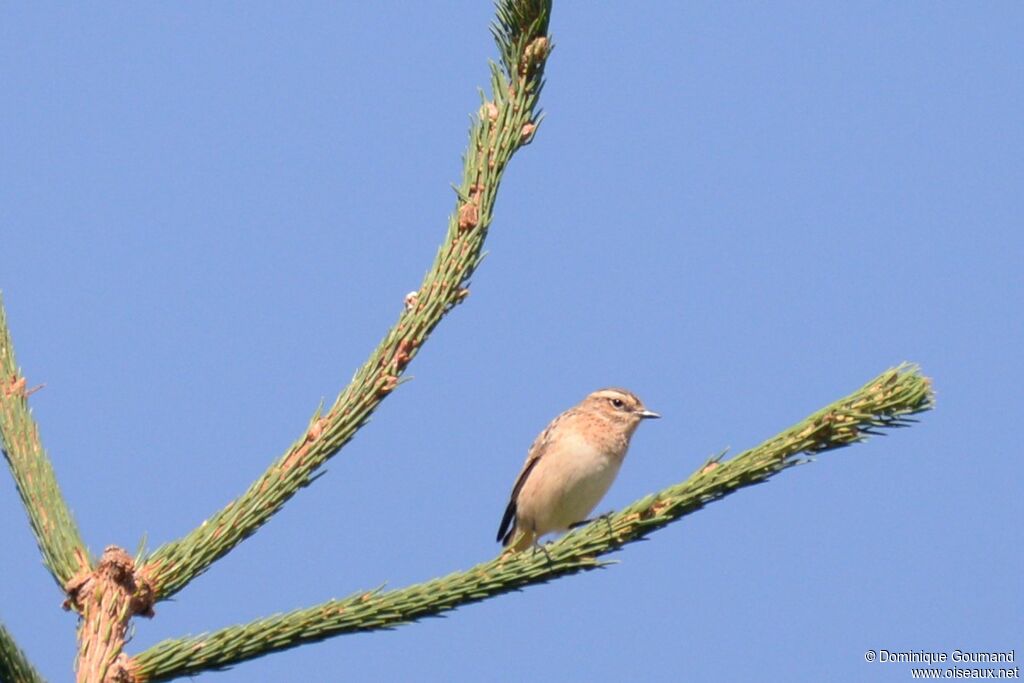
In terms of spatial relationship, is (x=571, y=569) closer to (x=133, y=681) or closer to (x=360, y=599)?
(x=360, y=599)

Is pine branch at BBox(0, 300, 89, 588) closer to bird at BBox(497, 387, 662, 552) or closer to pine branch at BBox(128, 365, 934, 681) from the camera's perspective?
pine branch at BBox(128, 365, 934, 681)

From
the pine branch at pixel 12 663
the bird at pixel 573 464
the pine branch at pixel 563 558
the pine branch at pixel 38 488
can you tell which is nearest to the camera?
the pine branch at pixel 12 663

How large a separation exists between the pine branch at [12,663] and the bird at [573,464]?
570 cm

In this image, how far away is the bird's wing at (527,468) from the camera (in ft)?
29.7

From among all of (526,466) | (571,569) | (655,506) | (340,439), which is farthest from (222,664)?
(526,466)

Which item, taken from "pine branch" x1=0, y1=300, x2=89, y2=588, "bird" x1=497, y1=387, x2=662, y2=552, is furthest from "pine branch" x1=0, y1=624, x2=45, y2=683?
"bird" x1=497, y1=387, x2=662, y2=552

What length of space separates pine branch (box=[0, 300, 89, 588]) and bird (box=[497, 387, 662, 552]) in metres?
5.27

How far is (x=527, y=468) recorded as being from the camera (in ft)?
29.8

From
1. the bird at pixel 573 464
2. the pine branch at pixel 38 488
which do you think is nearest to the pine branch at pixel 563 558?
the pine branch at pixel 38 488

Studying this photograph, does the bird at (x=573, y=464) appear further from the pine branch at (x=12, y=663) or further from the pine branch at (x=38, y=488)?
the pine branch at (x=12, y=663)

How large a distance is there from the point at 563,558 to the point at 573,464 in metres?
4.71

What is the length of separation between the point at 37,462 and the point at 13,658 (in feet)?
2.41

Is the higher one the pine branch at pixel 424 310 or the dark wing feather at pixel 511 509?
the dark wing feather at pixel 511 509

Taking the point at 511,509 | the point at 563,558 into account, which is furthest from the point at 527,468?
the point at 563,558
